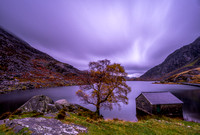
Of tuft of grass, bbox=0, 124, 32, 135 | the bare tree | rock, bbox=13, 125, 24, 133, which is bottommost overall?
tuft of grass, bbox=0, 124, 32, 135

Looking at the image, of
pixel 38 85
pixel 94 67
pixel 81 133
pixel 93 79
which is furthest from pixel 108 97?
pixel 38 85

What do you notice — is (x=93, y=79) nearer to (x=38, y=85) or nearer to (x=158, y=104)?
(x=158, y=104)

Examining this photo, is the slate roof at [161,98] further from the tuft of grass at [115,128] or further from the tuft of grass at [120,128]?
the tuft of grass at [120,128]

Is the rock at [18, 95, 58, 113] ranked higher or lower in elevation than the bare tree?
lower

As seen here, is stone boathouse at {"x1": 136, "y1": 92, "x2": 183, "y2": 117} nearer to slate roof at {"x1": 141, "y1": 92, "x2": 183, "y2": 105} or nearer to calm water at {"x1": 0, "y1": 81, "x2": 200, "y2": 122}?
slate roof at {"x1": 141, "y1": 92, "x2": 183, "y2": 105}

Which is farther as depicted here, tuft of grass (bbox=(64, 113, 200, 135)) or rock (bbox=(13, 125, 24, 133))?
tuft of grass (bbox=(64, 113, 200, 135))

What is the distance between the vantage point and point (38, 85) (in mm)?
84375

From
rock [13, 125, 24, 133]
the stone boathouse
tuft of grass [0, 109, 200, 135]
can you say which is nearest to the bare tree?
tuft of grass [0, 109, 200, 135]

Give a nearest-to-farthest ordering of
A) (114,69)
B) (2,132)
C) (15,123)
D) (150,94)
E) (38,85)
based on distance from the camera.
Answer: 1. (2,132)
2. (15,123)
3. (114,69)
4. (150,94)
5. (38,85)

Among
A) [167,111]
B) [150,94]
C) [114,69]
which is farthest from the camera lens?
[150,94]

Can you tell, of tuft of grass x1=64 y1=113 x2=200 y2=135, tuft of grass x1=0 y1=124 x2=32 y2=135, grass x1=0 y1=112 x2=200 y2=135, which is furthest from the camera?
tuft of grass x1=64 y1=113 x2=200 y2=135

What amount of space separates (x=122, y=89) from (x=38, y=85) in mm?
84745

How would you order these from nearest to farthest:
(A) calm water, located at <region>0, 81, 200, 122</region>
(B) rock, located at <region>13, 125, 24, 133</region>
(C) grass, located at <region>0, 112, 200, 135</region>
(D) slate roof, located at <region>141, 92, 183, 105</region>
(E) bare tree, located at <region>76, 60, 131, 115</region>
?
(B) rock, located at <region>13, 125, 24, 133</region> → (C) grass, located at <region>0, 112, 200, 135</region> → (E) bare tree, located at <region>76, 60, 131, 115</region> → (A) calm water, located at <region>0, 81, 200, 122</region> → (D) slate roof, located at <region>141, 92, 183, 105</region>

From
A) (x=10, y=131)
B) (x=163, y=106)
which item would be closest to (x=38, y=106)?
(x=10, y=131)
